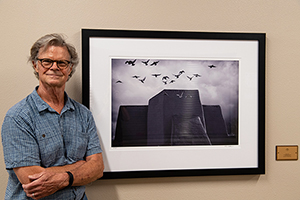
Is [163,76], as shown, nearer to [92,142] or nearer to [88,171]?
[92,142]

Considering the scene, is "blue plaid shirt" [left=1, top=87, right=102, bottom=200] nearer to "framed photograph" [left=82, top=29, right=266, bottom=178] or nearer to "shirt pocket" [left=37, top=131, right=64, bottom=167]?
"shirt pocket" [left=37, top=131, right=64, bottom=167]

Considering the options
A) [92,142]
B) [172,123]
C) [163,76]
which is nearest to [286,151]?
[172,123]

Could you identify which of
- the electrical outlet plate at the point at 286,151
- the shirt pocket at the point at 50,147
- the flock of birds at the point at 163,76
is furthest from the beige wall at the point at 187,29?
the shirt pocket at the point at 50,147

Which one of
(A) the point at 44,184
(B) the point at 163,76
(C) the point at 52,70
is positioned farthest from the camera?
(B) the point at 163,76

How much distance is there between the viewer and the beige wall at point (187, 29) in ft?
4.17

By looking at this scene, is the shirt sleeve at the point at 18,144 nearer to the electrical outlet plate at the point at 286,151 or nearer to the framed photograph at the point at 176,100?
the framed photograph at the point at 176,100

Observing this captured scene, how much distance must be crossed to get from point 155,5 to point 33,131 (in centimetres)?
88

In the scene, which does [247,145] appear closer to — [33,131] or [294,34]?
[294,34]

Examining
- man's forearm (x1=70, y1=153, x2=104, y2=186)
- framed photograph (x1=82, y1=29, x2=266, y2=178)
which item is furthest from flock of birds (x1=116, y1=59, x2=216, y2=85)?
man's forearm (x1=70, y1=153, x2=104, y2=186)

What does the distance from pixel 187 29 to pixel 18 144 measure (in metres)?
0.99

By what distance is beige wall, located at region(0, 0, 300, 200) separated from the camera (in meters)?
1.27

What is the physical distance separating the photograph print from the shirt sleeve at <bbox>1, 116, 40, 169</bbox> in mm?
427

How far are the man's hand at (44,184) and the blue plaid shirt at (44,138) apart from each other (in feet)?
0.18

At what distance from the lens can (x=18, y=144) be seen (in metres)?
0.95
